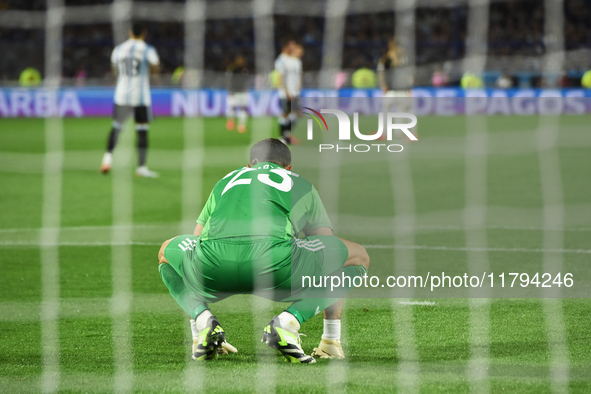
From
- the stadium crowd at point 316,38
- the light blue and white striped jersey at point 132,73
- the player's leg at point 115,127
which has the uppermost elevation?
the stadium crowd at point 316,38

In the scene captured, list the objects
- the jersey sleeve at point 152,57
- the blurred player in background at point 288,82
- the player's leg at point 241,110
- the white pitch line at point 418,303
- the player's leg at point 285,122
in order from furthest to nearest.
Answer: the player's leg at point 241,110 → the blurred player in background at point 288,82 → the player's leg at point 285,122 → the jersey sleeve at point 152,57 → the white pitch line at point 418,303

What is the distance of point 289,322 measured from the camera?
346 centimetres

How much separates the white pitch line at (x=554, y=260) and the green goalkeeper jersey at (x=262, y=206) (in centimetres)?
115

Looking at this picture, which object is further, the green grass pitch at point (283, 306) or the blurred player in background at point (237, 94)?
the blurred player in background at point (237, 94)

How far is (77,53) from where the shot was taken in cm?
2386

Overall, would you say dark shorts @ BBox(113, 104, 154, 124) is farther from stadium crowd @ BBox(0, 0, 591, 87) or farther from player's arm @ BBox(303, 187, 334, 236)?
stadium crowd @ BBox(0, 0, 591, 87)

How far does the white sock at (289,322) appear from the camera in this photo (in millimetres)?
3459

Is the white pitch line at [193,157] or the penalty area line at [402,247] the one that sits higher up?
the white pitch line at [193,157]

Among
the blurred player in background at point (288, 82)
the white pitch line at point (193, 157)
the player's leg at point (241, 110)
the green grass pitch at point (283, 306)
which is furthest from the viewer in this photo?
the player's leg at point (241, 110)

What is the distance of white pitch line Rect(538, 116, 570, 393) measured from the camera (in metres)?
3.39

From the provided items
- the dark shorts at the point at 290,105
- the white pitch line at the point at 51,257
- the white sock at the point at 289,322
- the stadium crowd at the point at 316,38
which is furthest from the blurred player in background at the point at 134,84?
the stadium crowd at the point at 316,38

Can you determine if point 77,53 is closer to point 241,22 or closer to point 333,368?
point 241,22

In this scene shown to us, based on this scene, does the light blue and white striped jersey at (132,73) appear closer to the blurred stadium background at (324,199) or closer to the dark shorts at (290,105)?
the blurred stadium background at (324,199)

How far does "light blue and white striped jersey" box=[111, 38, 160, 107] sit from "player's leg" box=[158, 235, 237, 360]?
6.92 metres
